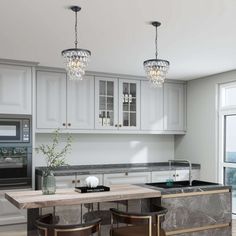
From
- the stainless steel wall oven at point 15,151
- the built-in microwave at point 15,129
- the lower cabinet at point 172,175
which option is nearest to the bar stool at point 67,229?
the stainless steel wall oven at point 15,151

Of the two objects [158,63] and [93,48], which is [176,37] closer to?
[158,63]

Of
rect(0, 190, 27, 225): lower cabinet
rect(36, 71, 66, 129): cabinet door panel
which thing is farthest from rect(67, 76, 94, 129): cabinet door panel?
rect(0, 190, 27, 225): lower cabinet

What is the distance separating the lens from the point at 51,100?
5.53 meters

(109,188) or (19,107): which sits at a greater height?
(19,107)

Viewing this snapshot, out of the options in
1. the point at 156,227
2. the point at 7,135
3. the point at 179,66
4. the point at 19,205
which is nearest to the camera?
the point at 19,205

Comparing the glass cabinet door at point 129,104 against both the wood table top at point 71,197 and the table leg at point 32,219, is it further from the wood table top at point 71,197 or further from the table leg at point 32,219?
the table leg at point 32,219

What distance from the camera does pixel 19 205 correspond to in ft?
8.98

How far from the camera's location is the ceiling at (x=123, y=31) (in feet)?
9.81

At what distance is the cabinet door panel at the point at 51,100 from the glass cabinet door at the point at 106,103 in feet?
1.98

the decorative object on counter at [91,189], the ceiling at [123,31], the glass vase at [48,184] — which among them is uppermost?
the ceiling at [123,31]

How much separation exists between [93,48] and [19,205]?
2301 mm

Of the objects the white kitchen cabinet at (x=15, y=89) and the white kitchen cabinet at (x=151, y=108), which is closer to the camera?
the white kitchen cabinet at (x=15, y=89)

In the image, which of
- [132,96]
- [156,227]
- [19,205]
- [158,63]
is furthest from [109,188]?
[132,96]

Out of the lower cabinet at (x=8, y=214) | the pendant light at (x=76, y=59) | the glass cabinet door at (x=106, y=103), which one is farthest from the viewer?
the glass cabinet door at (x=106, y=103)
